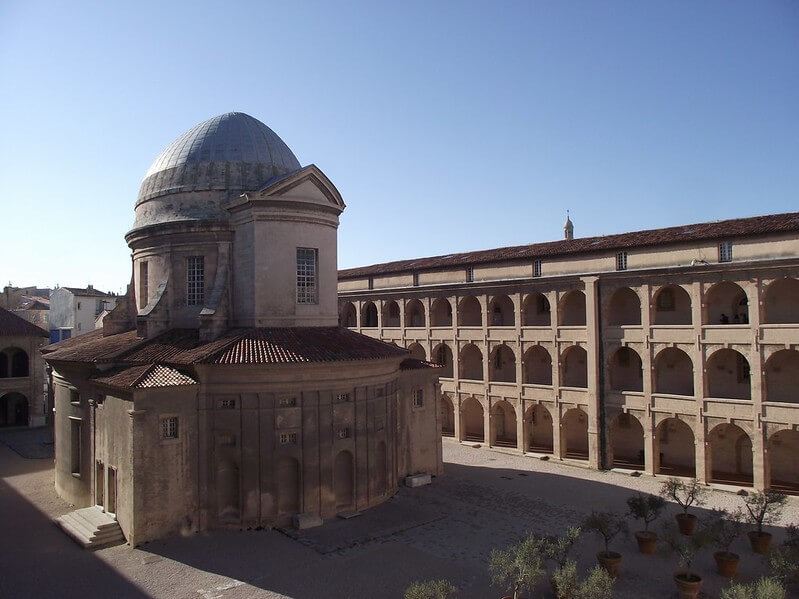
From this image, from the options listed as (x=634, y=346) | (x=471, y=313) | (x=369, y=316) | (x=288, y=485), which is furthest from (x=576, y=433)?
(x=288, y=485)


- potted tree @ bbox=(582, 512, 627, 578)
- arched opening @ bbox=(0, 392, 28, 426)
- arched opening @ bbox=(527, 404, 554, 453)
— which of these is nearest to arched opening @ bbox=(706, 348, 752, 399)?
arched opening @ bbox=(527, 404, 554, 453)

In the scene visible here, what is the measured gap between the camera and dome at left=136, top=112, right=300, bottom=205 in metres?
29.8

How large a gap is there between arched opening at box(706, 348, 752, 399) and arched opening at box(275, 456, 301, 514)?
2311 centimetres

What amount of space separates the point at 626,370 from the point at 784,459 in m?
9.57

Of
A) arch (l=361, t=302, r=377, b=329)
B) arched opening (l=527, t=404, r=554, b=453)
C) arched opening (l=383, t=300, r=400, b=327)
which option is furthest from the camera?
arch (l=361, t=302, r=377, b=329)

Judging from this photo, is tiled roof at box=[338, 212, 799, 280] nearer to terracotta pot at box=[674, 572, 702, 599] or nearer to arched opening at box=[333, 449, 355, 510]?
terracotta pot at box=[674, 572, 702, 599]

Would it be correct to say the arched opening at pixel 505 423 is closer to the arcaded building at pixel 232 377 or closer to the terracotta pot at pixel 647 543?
the arcaded building at pixel 232 377

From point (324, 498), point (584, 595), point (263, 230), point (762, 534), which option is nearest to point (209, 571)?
point (324, 498)

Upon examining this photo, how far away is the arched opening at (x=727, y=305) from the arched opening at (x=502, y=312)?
1302 cm

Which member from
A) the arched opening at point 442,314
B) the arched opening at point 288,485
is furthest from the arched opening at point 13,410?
the arched opening at point 288,485

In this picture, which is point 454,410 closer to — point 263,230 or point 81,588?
point 263,230

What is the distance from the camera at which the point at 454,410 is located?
4459 cm

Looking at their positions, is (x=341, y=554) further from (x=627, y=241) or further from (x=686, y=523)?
(x=627, y=241)

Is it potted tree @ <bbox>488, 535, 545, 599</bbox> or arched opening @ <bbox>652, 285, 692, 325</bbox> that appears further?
arched opening @ <bbox>652, 285, 692, 325</bbox>
